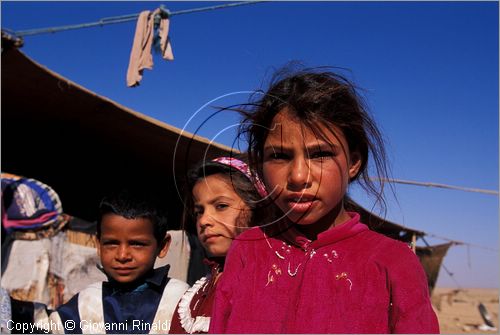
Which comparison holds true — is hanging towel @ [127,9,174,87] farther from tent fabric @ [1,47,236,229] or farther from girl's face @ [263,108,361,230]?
girl's face @ [263,108,361,230]

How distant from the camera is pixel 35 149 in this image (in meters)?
4.94

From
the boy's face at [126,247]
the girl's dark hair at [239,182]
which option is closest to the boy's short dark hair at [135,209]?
the boy's face at [126,247]

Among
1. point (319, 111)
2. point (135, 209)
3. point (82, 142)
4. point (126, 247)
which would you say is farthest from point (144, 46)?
point (319, 111)

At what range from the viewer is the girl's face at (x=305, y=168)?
124 centimetres

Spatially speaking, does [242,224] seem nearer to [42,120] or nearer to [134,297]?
[134,297]

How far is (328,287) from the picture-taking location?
1230 millimetres

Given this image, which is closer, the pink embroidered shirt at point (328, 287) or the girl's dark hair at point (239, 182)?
the pink embroidered shirt at point (328, 287)

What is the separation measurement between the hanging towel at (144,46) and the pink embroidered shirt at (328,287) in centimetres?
316

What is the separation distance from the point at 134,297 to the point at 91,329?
0.61ft

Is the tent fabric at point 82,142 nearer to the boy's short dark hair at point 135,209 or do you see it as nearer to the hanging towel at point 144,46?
the hanging towel at point 144,46

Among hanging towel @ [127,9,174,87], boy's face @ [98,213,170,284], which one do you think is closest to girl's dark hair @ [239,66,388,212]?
boy's face @ [98,213,170,284]

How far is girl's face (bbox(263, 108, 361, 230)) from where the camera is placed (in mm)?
1241

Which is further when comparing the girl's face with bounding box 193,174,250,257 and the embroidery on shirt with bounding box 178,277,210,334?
the girl's face with bounding box 193,174,250,257

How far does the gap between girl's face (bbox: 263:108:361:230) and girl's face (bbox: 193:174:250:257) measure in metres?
0.62
